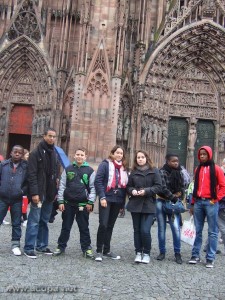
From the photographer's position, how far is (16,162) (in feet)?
19.4

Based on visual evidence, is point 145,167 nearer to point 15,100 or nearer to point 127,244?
point 127,244

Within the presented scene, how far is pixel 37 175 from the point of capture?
5.59 metres

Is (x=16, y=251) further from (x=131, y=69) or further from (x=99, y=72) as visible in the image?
(x=131, y=69)

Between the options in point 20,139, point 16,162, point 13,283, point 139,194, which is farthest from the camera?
point 20,139

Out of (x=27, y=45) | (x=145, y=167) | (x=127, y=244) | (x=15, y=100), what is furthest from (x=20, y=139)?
(x=145, y=167)

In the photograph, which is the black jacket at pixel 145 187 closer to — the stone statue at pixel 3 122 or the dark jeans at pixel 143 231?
the dark jeans at pixel 143 231

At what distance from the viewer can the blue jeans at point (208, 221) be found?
18.7 ft

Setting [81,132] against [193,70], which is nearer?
[81,132]

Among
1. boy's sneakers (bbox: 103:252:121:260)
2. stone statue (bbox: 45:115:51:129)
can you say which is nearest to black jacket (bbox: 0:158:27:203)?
boy's sneakers (bbox: 103:252:121:260)

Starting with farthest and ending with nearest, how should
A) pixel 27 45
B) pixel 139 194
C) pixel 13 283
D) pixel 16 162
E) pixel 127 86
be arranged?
pixel 27 45 → pixel 127 86 → pixel 16 162 → pixel 139 194 → pixel 13 283

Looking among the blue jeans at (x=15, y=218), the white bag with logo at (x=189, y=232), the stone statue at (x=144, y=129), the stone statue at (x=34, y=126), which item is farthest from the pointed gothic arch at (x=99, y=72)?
the blue jeans at (x=15, y=218)

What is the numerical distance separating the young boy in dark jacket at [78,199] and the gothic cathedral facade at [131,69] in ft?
31.6

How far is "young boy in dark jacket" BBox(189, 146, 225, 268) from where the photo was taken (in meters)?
5.71

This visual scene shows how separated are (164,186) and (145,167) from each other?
0.41m
